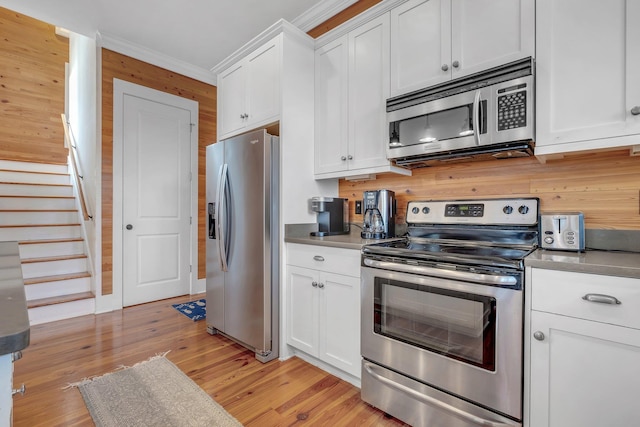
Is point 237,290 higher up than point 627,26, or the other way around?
point 627,26

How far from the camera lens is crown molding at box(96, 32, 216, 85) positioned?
3.31 m

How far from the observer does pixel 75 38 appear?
4.32 m

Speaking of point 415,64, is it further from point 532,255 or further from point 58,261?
point 58,261

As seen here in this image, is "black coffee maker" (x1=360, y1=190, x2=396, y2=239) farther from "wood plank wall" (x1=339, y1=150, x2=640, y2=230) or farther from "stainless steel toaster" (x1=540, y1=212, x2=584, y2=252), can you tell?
"stainless steel toaster" (x1=540, y1=212, x2=584, y2=252)

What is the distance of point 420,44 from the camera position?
6.34 ft

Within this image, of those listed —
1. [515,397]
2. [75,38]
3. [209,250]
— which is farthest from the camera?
[75,38]

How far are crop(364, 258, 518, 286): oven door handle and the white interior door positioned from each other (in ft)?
9.59

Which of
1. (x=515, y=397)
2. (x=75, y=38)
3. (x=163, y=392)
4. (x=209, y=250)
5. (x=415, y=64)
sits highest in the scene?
(x=75, y=38)

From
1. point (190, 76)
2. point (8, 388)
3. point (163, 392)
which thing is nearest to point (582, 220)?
point (8, 388)

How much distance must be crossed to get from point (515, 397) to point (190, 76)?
174 inches

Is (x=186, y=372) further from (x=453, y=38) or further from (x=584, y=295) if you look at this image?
(x=453, y=38)

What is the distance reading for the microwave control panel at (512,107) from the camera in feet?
5.03

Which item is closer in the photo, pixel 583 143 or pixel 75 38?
pixel 583 143

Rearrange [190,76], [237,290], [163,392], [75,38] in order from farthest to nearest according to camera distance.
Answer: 1. [75,38]
2. [190,76]
3. [237,290]
4. [163,392]
